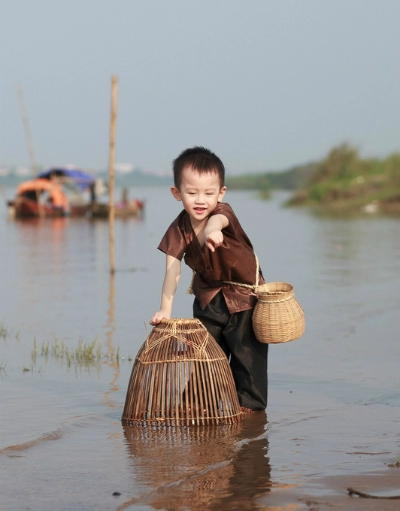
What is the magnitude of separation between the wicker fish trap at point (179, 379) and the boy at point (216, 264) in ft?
0.57

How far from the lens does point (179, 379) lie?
4965mm

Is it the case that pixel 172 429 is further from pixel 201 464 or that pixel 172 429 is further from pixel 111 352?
pixel 111 352

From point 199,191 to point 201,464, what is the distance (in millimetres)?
1489

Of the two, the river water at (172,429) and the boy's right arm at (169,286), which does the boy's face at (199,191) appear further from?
the river water at (172,429)

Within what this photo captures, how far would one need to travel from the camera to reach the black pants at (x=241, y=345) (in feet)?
17.5

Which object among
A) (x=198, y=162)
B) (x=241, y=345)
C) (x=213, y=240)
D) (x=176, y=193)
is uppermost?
(x=198, y=162)

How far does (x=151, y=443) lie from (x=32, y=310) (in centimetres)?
585

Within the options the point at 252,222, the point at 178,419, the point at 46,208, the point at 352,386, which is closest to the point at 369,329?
the point at 352,386

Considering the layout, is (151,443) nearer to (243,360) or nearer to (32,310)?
(243,360)

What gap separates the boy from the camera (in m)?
4.95

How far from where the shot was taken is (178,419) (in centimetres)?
→ 497

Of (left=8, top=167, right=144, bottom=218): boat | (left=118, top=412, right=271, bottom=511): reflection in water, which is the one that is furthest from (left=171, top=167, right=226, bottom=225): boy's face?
(left=8, top=167, right=144, bottom=218): boat

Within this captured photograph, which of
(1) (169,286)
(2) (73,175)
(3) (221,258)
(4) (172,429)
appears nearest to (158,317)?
(1) (169,286)

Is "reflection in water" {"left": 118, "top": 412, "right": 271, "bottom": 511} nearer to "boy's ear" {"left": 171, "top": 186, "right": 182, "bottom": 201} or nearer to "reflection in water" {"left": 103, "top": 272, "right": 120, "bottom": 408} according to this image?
"reflection in water" {"left": 103, "top": 272, "right": 120, "bottom": 408}
